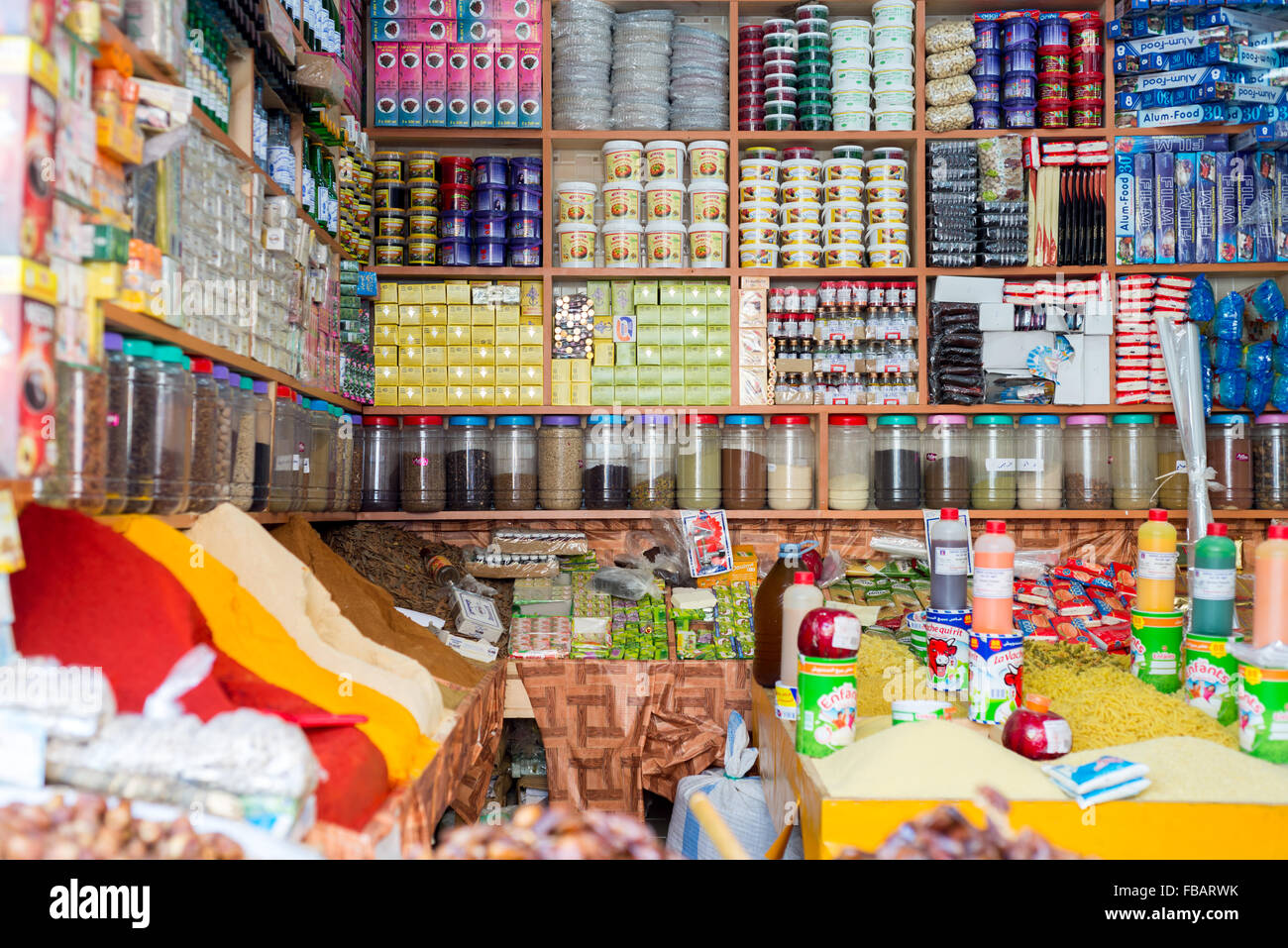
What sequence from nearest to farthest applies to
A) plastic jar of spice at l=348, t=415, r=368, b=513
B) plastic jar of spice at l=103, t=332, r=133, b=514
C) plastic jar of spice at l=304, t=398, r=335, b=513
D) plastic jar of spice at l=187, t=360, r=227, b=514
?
plastic jar of spice at l=103, t=332, r=133, b=514
plastic jar of spice at l=187, t=360, r=227, b=514
plastic jar of spice at l=304, t=398, r=335, b=513
plastic jar of spice at l=348, t=415, r=368, b=513

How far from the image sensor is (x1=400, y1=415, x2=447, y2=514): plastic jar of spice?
11.5 ft

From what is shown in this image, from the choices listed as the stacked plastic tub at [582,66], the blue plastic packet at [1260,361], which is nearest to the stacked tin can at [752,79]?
the stacked plastic tub at [582,66]

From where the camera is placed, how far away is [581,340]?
3631 mm

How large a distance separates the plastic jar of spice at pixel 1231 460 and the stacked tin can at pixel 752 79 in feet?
6.25

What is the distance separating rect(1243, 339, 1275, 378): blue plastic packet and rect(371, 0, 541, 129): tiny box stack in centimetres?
260

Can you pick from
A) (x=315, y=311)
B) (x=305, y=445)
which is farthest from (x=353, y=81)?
(x=305, y=445)

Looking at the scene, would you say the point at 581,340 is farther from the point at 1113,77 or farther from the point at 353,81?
the point at 1113,77

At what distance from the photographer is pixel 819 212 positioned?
3697 mm

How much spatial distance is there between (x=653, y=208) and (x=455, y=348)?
84cm

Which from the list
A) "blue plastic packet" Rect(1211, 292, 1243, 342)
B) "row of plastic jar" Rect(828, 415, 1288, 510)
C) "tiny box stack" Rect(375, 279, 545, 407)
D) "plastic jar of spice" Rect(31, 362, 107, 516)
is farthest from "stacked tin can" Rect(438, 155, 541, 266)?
"blue plastic packet" Rect(1211, 292, 1243, 342)

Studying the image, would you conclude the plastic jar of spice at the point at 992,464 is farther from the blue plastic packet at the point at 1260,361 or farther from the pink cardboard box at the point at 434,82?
the pink cardboard box at the point at 434,82

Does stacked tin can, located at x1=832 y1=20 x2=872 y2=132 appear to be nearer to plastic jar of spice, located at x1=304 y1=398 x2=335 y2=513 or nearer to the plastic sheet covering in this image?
the plastic sheet covering
